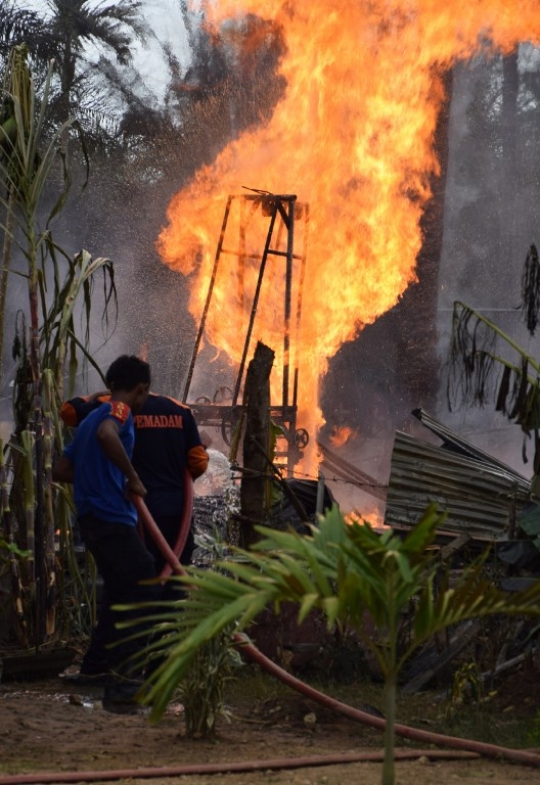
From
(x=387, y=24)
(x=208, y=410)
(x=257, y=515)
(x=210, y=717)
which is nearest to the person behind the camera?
(x=210, y=717)

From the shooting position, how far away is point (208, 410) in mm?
15703

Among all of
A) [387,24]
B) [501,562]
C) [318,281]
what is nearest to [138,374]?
[501,562]

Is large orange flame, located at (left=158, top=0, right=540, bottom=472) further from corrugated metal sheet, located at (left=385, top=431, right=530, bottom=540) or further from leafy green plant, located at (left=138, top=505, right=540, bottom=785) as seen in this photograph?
leafy green plant, located at (left=138, top=505, right=540, bottom=785)

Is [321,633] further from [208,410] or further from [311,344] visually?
[311,344]

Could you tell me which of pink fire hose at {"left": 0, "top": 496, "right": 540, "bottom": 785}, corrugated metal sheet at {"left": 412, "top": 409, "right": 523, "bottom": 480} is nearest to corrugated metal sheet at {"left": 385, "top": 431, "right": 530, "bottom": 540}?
corrugated metal sheet at {"left": 412, "top": 409, "right": 523, "bottom": 480}

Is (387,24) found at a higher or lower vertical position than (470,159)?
lower

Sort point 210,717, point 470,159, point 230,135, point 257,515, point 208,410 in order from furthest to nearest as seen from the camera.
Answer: point 470,159
point 230,135
point 208,410
point 257,515
point 210,717

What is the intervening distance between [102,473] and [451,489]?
3.17 metres

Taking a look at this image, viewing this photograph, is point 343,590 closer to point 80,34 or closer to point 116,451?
point 116,451

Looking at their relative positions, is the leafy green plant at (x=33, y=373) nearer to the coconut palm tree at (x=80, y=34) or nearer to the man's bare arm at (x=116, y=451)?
the man's bare arm at (x=116, y=451)

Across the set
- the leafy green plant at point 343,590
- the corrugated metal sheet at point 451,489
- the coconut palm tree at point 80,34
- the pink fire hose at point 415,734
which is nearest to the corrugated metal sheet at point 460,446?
the corrugated metal sheet at point 451,489

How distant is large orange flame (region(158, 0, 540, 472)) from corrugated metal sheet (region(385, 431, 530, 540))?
1037 centimetres

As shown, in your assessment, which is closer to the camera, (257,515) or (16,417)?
(16,417)

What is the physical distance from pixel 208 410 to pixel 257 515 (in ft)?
26.5
